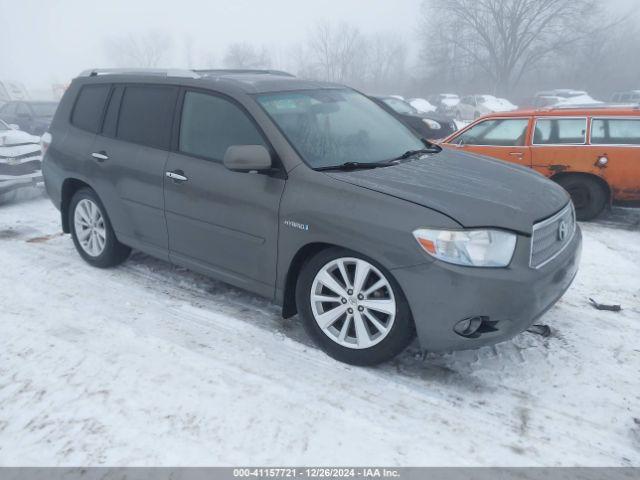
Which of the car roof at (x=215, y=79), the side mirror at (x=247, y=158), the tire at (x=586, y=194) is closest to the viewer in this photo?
the side mirror at (x=247, y=158)

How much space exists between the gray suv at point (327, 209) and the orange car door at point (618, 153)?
326cm

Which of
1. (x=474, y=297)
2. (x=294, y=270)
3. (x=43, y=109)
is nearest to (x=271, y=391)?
(x=294, y=270)

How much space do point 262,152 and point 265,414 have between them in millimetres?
1626

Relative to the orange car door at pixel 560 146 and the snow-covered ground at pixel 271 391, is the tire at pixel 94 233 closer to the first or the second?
the snow-covered ground at pixel 271 391

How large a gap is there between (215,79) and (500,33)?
158 ft

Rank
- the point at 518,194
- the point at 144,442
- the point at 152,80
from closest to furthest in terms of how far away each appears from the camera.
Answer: the point at 144,442
the point at 518,194
the point at 152,80

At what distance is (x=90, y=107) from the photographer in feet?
15.4

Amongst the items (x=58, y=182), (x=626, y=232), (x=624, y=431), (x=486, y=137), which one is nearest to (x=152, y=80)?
(x=58, y=182)

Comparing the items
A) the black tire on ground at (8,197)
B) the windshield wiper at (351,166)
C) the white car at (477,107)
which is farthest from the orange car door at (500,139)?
the white car at (477,107)

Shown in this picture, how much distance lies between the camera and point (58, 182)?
490 centimetres

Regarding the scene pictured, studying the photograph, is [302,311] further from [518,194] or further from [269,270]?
[518,194]

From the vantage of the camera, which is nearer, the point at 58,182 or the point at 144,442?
the point at 144,442

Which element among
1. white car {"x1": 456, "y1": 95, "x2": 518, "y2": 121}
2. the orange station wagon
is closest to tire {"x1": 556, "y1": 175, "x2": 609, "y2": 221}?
the orange station wagon

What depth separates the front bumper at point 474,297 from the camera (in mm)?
2658
